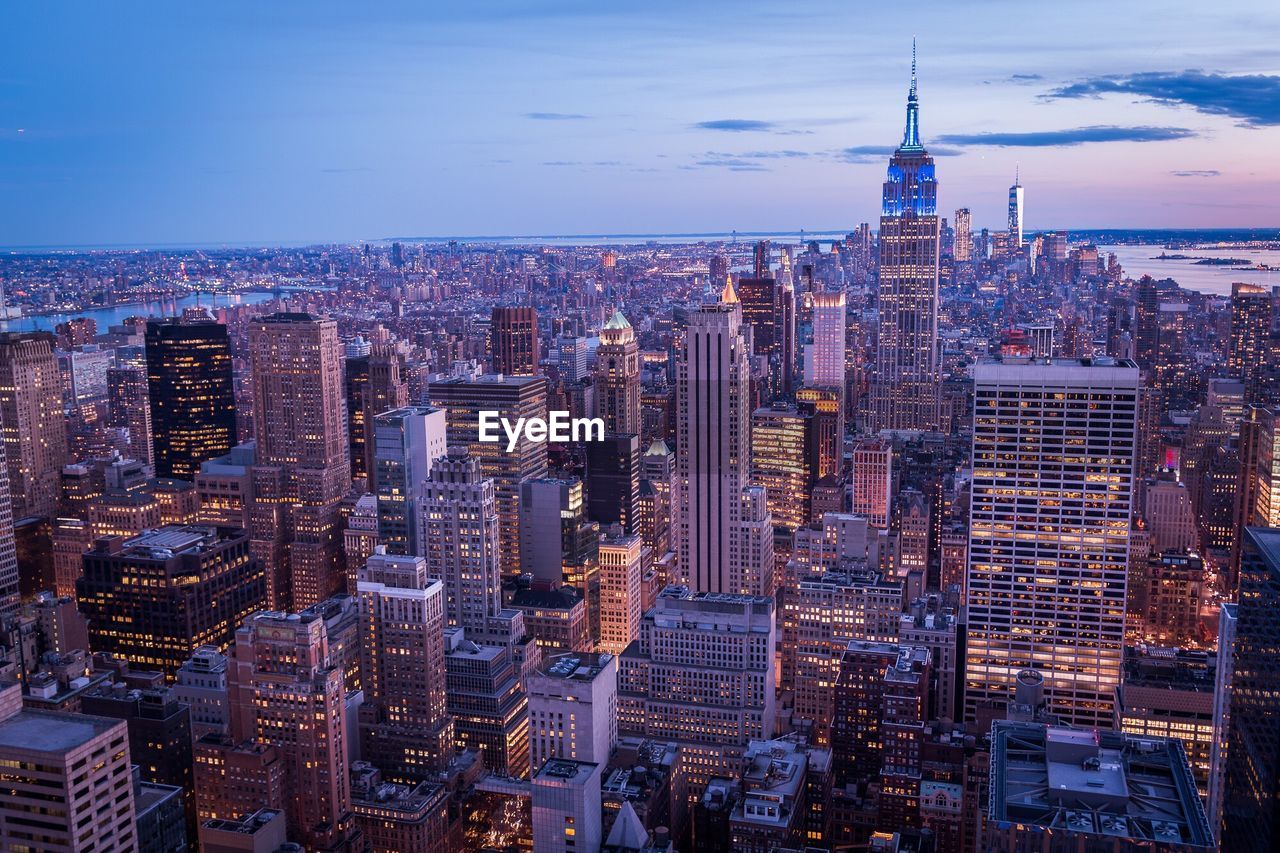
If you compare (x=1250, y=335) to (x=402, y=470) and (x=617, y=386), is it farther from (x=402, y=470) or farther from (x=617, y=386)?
(x=402, y=470)

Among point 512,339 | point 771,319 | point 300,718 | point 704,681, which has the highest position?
point 771,319

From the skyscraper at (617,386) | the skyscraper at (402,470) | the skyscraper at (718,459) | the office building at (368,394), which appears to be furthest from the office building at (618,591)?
the office building at (368,394)

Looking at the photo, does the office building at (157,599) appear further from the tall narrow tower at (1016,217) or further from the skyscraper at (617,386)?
the tall narrow tower at (1016,217)

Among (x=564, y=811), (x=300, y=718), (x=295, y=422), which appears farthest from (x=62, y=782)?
(x=295, y=422)

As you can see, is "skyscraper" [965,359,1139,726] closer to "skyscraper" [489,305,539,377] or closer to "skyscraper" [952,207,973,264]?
"skyscraper" [489,305,539,377]

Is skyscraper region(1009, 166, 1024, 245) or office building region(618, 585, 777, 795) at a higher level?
skyscraper region(1009, 166, 1024, 245)

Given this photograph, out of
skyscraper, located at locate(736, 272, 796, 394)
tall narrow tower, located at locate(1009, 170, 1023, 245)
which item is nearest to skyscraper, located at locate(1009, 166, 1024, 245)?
tall narrow tower, located at locate(1009, 170, 1023, 245)

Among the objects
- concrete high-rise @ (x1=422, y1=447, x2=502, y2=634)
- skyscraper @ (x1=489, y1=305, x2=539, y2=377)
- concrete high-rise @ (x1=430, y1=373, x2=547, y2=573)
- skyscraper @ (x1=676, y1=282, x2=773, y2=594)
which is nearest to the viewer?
concrete high-rise @ (x1=422, y1=447, x2=502, y2=634)
